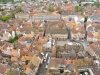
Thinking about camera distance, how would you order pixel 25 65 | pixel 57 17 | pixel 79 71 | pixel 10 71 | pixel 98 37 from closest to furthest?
pixel 10 71
pixel 79 71
pixel 25 65
pixel 98 37
pixel 57 17

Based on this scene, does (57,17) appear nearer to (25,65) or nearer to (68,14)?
(68,14)

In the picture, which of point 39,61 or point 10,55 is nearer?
point 39,61

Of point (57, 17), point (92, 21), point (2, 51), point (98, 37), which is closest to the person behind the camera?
point (2, 51)

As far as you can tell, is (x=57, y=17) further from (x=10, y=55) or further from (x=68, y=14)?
(x=10, y=55)

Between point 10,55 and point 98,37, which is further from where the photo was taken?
point 98,37

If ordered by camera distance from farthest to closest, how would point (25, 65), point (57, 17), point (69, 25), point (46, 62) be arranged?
point (57, 17)
point (69, 25)
point (46, 62)
point (25, 65)

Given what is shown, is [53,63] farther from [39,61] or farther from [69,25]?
[69,25]

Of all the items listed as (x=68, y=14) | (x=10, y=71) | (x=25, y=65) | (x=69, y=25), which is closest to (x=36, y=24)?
(x=69, y=25)

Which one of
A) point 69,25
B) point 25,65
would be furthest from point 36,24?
point 25,65

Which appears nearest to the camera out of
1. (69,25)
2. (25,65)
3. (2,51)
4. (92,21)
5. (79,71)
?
(79,71)
